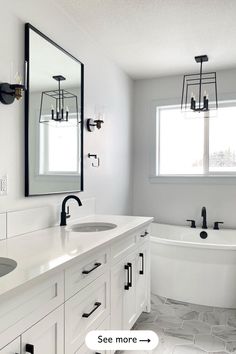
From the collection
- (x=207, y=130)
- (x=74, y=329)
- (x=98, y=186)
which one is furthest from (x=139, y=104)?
(x=74, y=329)

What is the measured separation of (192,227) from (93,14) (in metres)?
2.54

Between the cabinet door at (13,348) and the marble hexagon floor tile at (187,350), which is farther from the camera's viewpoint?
the marble hexagon floor tile at (187,350)

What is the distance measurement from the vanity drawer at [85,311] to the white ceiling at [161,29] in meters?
1.91

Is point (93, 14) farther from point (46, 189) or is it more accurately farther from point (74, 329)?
point (74, 329)

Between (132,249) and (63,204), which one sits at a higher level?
(63,204)

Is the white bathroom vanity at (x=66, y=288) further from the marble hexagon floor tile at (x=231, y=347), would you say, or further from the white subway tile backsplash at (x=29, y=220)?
the marble hexagon floor tile at (x=231, y=347)

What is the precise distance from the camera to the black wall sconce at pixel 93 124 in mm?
2671

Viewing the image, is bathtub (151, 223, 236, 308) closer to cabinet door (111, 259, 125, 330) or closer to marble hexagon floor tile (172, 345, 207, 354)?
marble hexagon floor tile (172, 345, 207, 354)

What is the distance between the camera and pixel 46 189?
2.07 meters

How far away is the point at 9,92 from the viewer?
1679 mm

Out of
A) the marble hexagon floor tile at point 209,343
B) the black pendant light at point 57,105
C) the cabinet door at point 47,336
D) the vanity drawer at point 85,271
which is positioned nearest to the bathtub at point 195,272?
the marble hexagon floor tile at point 209,343

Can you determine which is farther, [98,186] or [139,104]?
[139,104]

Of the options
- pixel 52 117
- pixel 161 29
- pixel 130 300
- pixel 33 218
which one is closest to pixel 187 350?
pixel 130 300

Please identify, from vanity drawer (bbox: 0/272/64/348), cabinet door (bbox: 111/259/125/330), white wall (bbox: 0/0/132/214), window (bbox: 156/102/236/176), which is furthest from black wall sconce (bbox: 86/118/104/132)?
vanity drawer (bbox: 0/272/64/348)
